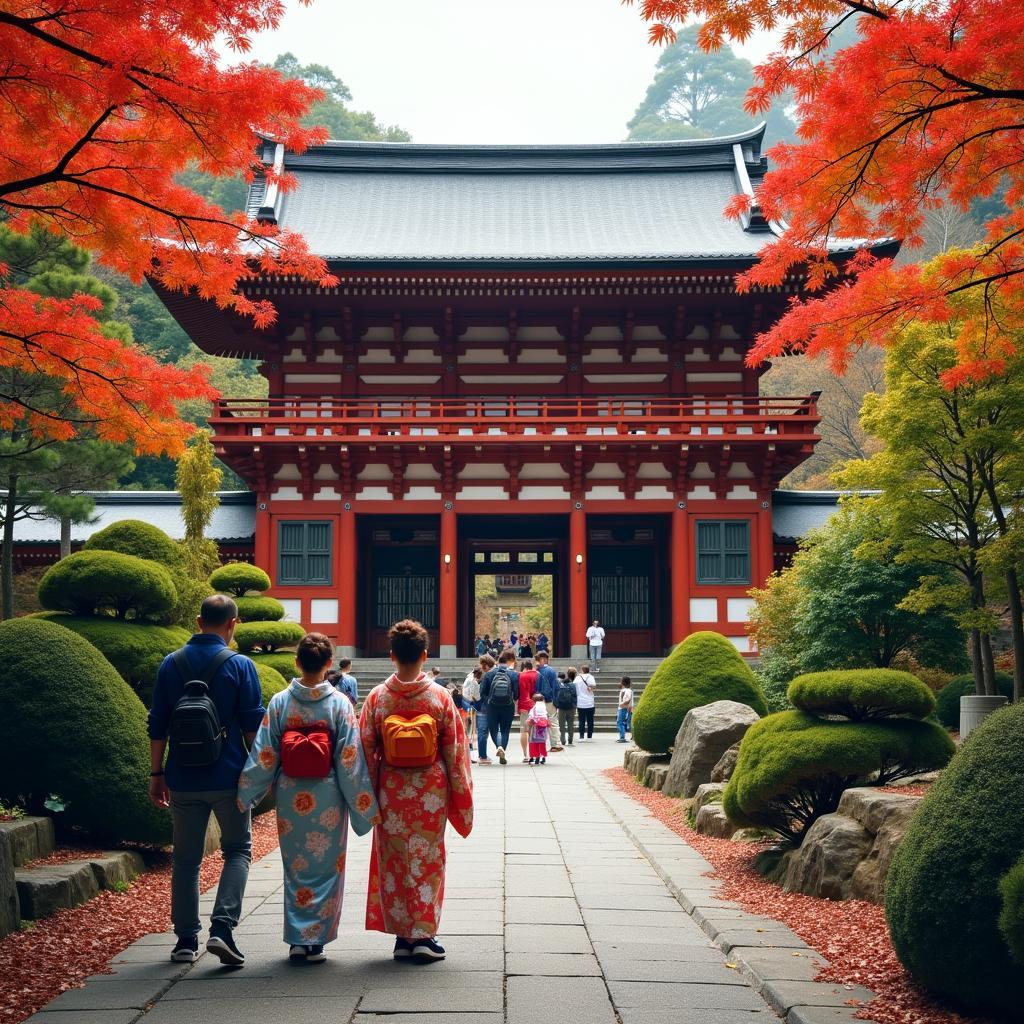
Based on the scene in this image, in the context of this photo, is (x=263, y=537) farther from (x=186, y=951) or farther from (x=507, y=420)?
(x=186, y=951)

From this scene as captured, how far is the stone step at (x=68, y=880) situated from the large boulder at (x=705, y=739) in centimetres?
591

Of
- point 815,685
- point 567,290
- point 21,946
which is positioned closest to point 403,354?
point 567,290

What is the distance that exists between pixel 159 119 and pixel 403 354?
744 inches

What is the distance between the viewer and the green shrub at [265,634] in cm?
1405

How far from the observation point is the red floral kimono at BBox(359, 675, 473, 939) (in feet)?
A: 17.2

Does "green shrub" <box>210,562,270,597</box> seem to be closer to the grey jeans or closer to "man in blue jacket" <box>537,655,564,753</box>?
"man in blue jacket" <box>537,655,564,753</box>

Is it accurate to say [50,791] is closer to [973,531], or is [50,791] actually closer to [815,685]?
[815,685]

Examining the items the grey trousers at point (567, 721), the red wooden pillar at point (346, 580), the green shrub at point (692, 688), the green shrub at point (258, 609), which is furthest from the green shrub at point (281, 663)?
the red wooden pillar at point (346, 580)

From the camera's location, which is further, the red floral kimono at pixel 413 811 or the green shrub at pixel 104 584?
the green shrub at pixel 104 584

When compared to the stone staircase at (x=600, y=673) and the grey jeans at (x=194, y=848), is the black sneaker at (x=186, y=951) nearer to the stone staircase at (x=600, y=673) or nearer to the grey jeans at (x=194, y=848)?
the grey jeans at (x=194, y=848)

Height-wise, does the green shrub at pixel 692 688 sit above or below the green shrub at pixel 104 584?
below

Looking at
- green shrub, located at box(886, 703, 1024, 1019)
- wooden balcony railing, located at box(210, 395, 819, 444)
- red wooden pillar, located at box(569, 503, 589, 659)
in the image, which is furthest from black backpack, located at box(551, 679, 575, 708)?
green shrub, located at box(886, 703, 1024, 1019)

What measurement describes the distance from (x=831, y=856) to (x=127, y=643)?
600 centimetres

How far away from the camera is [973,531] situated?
1670 centimetres
